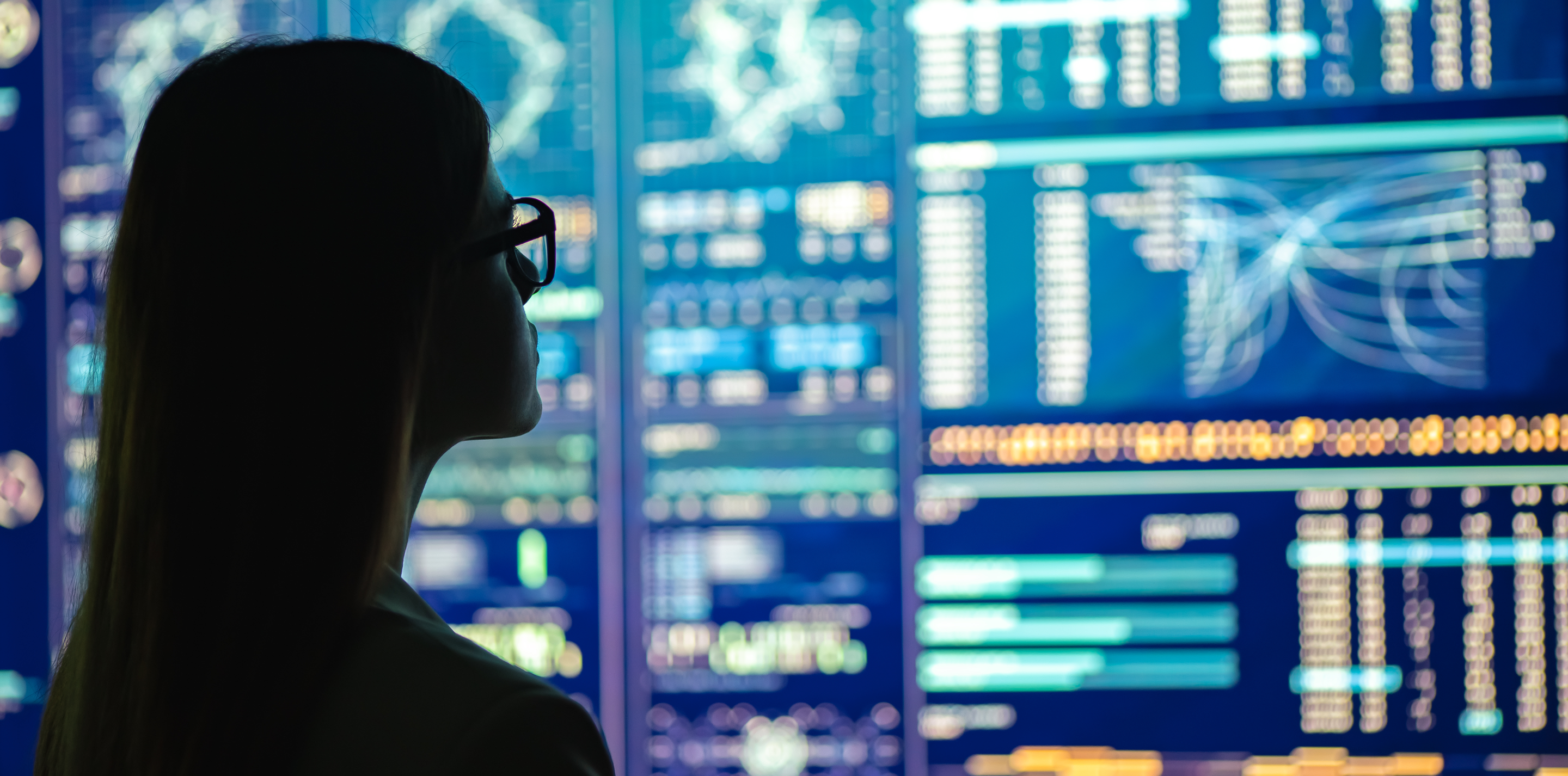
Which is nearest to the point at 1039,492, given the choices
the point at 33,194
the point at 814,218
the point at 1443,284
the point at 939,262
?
the point at 939,262

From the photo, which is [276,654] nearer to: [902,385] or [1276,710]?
[902,385]

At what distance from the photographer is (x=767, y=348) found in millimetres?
1656

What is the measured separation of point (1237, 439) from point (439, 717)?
55.2 inches

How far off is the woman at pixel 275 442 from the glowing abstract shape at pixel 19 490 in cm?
158

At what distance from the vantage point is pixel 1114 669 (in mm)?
1592

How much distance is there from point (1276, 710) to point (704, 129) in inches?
49.5

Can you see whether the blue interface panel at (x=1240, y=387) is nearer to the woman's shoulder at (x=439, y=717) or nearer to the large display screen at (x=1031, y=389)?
the large display screen at (x=1031, y=389)

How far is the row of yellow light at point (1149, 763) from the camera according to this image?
156cm

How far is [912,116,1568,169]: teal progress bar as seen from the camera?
1.54 m

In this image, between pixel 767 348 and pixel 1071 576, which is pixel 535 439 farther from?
pixel 1071 576

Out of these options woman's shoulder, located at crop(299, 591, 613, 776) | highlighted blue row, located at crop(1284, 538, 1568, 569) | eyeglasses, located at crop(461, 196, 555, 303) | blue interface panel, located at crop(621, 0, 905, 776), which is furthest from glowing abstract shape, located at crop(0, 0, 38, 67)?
highlighted blue row, located at crop(1284, 538, 1568, 569)

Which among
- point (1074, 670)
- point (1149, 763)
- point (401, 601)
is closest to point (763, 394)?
point (1074, 670)

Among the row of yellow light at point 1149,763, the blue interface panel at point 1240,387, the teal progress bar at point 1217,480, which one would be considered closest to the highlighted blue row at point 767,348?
the blue interface panel at point 1240,387

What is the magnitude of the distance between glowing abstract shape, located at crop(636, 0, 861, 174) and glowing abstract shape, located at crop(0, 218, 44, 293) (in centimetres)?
114
